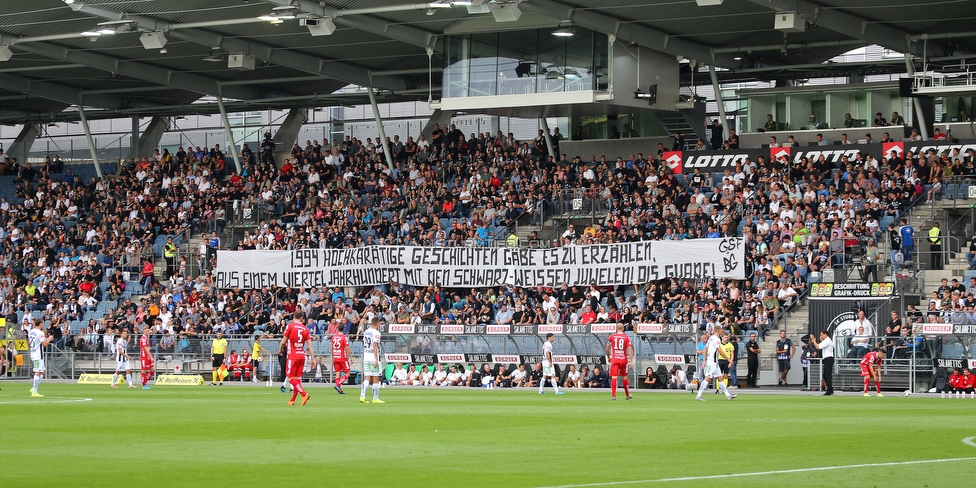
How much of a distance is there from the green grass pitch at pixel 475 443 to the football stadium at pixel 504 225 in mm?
316

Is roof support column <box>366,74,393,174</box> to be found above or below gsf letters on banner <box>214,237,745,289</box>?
above

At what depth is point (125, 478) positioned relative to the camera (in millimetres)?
12180

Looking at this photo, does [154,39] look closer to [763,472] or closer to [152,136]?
[152,136]

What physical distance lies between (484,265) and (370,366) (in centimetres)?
1824

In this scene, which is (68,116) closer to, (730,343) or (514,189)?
(514,189)

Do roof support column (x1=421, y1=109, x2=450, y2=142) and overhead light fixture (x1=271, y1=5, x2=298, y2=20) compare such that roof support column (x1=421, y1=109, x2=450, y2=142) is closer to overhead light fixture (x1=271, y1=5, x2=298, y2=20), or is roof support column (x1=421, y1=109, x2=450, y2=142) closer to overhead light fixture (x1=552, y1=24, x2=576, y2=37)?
overhead light fixture (x1=552, y1=24, x2=576, y2=37)

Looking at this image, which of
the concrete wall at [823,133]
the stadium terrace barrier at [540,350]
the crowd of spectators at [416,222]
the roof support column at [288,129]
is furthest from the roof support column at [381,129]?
the concrete wall at [823,133]

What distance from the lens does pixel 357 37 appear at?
1975 inches

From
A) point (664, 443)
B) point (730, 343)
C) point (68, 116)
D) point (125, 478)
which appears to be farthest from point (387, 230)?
point (125, 478)

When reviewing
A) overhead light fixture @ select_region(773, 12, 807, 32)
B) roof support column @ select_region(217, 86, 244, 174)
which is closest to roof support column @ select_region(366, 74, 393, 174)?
roof support column @ select_region(217, 86, 244, 174)

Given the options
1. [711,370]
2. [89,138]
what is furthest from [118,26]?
[711,370]

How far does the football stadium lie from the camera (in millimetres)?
31281

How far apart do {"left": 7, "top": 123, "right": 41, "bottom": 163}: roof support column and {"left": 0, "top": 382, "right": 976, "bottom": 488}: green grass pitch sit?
4846cm

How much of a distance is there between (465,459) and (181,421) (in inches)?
292
